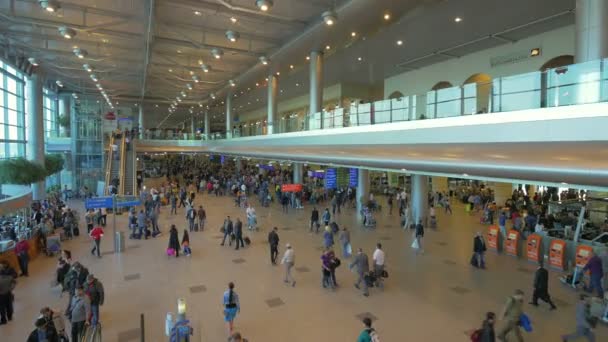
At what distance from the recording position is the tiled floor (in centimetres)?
664

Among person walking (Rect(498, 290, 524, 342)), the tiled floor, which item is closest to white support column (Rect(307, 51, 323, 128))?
the tiled floor

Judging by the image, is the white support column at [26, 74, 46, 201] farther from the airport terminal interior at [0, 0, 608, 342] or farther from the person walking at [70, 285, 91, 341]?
the person walking at [70, 285, 91, 341]

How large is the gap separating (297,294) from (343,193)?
1473 centimetres

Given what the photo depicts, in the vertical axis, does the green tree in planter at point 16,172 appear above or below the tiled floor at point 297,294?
above

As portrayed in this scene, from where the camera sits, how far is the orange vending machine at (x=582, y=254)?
9.28 metres

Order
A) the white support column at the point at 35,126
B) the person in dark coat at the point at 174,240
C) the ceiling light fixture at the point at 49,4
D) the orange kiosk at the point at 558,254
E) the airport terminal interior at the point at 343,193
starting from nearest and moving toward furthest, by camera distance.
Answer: the airport terminal interior at the point at 343,193 → the orange kiosk at the point at 558,254 → the ceiling light fixture at the point at 49,4 → the person in dark coat at the point at 174,240 → the white support column at the point at 35,126

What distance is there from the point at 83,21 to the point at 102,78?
44.2 ft

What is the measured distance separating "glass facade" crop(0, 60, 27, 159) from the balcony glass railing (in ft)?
71.6

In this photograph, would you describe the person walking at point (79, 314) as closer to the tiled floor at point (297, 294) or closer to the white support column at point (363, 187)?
the tiled floor at point (297, 294)

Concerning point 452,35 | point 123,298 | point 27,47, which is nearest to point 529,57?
point 452,35

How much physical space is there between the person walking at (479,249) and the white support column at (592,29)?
5229 millimetres

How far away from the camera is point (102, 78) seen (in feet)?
85.8

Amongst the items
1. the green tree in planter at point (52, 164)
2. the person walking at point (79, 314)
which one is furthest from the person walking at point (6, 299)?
the green tree in planter at point (52, 164)

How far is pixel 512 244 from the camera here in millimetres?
11570
